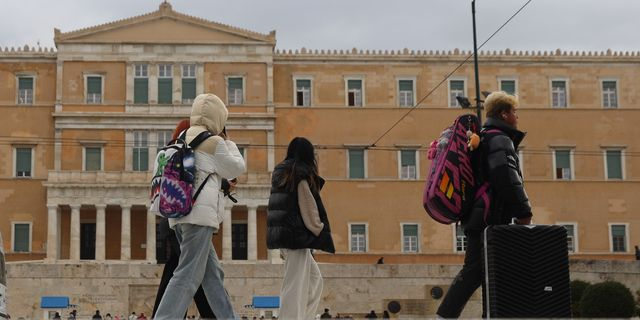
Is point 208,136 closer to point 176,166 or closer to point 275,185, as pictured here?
point 176,166

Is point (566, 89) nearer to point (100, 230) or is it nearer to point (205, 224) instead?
point (100, 230)

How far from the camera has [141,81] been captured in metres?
48.7

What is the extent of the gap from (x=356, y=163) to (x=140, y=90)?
9.43 metres

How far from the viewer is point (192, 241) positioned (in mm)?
8953

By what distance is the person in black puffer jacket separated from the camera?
29.7 feet

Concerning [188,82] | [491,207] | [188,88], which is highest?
[188,82]

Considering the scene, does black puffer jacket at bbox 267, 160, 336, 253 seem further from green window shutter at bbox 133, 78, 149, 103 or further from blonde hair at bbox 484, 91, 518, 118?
green window shutter at bbox 133, 78, 149, 103

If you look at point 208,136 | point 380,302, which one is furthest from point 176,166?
point 380,302

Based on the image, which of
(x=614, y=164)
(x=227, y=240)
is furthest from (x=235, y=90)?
(x=614, y=164)

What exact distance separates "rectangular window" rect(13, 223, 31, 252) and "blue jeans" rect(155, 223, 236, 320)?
3860 centimetres

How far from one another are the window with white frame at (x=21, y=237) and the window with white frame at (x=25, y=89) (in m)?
5.30

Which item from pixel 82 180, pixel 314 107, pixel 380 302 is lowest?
pixel 380 302

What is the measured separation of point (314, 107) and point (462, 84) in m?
6.48

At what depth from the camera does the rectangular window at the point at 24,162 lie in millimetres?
47688
